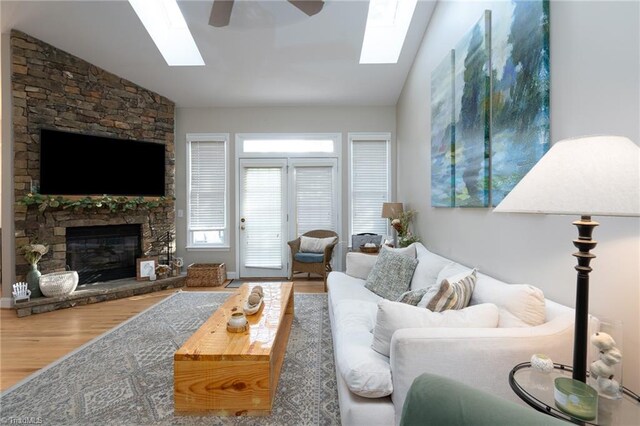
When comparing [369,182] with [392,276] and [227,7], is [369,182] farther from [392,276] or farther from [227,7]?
[227,7]

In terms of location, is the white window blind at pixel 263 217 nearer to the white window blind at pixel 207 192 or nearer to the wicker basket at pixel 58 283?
the white window blind at pixel 207 192

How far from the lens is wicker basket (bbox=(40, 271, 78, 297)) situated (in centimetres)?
342

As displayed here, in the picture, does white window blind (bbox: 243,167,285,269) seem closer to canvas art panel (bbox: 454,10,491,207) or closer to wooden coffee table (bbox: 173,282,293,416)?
canvas art panel (bbox: 454,10,491,207)

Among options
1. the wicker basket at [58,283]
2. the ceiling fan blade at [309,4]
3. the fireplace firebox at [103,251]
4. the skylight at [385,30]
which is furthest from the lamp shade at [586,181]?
the fireplace firebox at [103,251]

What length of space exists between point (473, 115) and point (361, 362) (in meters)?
1.91

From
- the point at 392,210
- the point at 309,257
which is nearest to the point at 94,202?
the point at 309,257

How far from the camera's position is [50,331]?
283 centimetres

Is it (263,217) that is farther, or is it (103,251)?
(263,217)

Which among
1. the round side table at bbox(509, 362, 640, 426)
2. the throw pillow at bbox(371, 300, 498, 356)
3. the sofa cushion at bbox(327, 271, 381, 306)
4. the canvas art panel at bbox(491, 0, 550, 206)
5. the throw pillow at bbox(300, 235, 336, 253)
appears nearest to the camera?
the round side table at bbox(509, 362, 640, 426)

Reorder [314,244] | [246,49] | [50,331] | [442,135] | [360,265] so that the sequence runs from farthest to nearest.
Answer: [314,244] < [246,49] < [360,265] < [50,331] < [442,135]

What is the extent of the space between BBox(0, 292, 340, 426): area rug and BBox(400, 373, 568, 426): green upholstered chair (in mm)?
1247

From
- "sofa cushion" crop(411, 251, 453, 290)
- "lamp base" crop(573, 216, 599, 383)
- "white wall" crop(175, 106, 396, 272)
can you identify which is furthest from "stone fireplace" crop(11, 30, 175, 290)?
"lamp base" crop(573, 216, 599, 383)

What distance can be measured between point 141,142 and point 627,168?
17.1ft

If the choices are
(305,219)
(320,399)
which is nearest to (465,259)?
(320,399)
